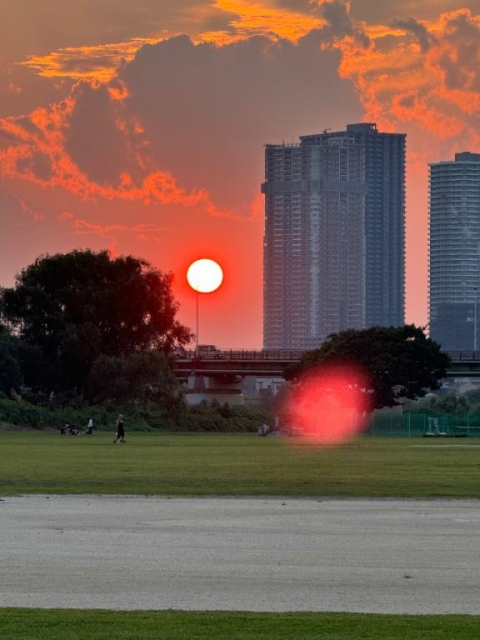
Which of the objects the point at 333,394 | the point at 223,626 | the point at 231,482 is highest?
the point at 333,394

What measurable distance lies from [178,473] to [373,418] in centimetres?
7630

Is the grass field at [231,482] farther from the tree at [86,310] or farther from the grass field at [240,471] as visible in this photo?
the tree at [86,310]

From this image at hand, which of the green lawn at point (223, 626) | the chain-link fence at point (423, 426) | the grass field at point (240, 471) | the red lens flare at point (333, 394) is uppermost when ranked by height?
the red lens flare at point (333, 394)

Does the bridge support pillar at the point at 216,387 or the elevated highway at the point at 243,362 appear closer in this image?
the elevated highway at the point at 243,362

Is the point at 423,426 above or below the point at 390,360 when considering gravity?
below

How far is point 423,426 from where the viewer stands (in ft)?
395

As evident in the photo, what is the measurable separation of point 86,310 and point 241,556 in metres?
111

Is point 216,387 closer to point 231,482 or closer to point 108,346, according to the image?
point 108,346

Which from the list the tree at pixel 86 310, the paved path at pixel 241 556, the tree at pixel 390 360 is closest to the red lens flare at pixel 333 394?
the tree at pixel 390 360

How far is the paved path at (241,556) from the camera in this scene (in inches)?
805

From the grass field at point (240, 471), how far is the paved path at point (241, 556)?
514 centimetres

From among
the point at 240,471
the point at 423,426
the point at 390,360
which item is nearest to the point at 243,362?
the point at 390,360

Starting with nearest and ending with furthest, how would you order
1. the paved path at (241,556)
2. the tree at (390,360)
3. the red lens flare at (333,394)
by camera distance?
1. the paved path at (241,556)
2. the tree at (390,360)
3. the red lens flare at (333,394)

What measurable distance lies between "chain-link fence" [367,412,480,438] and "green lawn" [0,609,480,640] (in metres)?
96.2
